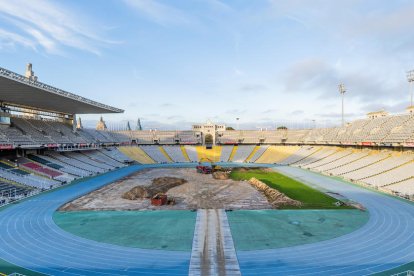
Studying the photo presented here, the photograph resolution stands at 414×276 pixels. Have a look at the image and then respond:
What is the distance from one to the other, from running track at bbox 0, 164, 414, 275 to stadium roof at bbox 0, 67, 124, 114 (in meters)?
19.3

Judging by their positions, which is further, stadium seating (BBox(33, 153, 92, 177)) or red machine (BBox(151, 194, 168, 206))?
stadium seating (BBox(33, 153, 92, 177))

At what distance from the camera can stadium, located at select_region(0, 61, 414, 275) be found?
16.9m

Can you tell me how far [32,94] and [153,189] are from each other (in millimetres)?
24647

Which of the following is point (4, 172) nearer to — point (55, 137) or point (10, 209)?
point (10, 209)

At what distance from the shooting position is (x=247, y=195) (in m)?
34.8

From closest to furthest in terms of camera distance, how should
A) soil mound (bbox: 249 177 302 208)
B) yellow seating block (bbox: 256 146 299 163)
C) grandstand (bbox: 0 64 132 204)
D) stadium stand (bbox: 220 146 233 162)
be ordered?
soil mound (bbox: 249 177 302 208) < grandstand (bbox: 0 64 132 204) < yellow seating block (bbox: 256 146 299 163) < stadium stand (bbox: 220 146 233 162)

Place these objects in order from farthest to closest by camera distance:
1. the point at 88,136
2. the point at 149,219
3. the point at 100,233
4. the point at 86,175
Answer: the point at 88,136 → the point at 86,175 → the point at 149,219 → the point at 100,233

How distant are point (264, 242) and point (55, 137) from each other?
5189 centimetres

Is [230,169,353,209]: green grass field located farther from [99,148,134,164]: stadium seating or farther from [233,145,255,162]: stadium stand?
[99,148,134,164]: stadium seating

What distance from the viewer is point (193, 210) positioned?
28.0 m

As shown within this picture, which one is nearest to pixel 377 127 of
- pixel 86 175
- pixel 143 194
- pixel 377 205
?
pixel 377 205

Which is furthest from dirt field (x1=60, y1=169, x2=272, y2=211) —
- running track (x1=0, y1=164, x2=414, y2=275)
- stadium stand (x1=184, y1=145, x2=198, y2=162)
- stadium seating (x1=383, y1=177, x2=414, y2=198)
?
stadium stand (x1=184, y1=145, x2=198, y2=162)

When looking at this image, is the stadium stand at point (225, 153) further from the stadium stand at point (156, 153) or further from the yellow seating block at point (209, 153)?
the stadium stand at point (156, 153)

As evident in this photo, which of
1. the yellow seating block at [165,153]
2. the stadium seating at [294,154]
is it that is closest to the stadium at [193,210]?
the stadium seating at [294,154]
